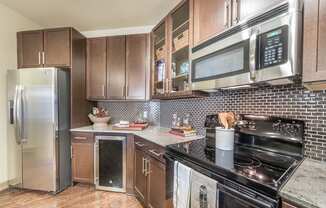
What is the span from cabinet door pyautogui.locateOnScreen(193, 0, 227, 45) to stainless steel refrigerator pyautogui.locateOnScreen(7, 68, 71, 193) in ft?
6.38

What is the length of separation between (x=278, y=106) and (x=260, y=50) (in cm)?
52

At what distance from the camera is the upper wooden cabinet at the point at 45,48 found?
2.75 m

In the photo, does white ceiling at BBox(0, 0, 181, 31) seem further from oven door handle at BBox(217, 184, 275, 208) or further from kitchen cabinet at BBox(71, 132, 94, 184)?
oven door handle at BBox(217, 184, 275, 208)

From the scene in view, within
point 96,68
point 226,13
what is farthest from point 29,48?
point 226,13

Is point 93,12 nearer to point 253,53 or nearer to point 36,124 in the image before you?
point 36,124

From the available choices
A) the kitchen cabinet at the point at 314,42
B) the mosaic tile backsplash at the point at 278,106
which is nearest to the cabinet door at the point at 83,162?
the mosaic tile backsplash at the point at 278,106

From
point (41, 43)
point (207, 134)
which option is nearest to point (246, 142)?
point (207, 134)

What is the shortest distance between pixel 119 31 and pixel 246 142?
2756 mm

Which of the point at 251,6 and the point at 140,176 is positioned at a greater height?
the point at 251,6

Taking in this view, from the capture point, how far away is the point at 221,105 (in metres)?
1.91

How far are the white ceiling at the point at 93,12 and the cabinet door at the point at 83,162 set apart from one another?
1.88m

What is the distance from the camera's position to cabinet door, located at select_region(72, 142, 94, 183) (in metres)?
2.73

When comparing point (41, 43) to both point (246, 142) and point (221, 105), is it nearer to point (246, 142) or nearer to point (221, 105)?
point (221, 105)

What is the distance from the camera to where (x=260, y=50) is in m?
1.08
